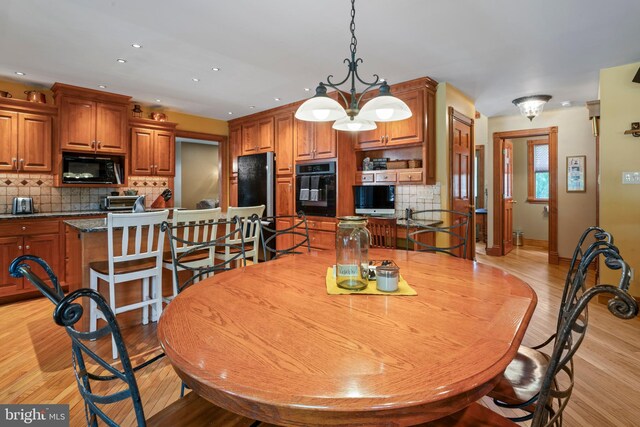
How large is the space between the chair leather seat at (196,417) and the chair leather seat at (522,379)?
816 mm

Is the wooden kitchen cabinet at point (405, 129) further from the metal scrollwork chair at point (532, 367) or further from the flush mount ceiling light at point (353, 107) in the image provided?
the metal scrollwork chair at point (532, 367)

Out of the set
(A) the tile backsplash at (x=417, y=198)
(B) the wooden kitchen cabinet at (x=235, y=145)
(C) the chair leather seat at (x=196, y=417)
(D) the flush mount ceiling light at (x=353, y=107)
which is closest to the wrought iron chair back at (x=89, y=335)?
(C) the chair leather seat at (x=196, y=417)

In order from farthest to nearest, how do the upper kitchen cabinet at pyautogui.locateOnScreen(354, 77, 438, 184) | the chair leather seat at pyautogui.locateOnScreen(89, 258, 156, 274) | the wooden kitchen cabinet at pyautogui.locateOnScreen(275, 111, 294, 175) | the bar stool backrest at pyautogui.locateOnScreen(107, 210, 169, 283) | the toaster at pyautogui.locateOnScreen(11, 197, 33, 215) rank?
1. the wooden kitchen cabinet at pyautogui.locateOnScreen(275, 111, 294, 175)
2. the toaster at pyautogui.locateOnScreen(11, 197, 33, 215)
3. the upper kitchen cabinet at pyautogui.locateOnScreen(354, 77, 438, 184)
4. the chair leather seat at pyautogui.locateOnScreen(89, 258, 156, 274)
5. the bar stool backrest at pyautogui.locateOnScreen(107, 210, 169, 283)

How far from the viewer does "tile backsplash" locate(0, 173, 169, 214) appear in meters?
3.96

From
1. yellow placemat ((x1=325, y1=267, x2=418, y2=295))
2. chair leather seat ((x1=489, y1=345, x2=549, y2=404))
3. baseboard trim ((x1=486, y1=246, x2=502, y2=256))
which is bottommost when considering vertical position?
baseboard trim ((x1=486, y1=246, x2=502, y2=256))

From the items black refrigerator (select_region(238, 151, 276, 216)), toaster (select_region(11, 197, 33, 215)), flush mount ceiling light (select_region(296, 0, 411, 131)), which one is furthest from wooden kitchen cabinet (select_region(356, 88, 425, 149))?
toaster (select_region(11, 197, 33, 215))

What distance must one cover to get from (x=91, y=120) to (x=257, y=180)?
2.23 m

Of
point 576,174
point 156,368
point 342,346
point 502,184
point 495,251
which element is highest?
A: point 576,174

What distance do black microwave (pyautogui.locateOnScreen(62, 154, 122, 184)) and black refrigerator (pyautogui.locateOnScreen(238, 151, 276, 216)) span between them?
5.69 ft

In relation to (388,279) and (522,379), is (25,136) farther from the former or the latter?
(522,379)

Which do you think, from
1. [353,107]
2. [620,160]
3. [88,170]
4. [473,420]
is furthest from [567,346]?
[88,170]

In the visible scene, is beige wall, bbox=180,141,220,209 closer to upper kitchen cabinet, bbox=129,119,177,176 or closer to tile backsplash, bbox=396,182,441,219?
upper kitchen cabinet, bbox=129,119,177,176

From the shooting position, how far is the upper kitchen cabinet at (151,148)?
470cm

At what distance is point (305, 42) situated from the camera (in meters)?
2.84
